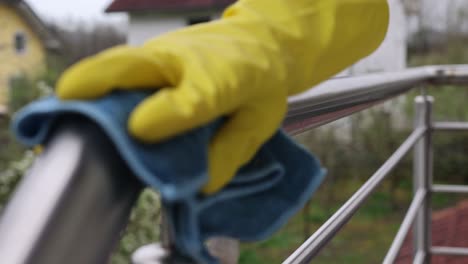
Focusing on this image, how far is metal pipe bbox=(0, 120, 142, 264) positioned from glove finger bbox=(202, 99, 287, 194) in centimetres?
6

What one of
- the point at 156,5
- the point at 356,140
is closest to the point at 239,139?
the point at 356,140

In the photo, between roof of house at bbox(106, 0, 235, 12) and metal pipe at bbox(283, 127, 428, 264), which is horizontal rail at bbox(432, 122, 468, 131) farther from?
roof of house at bbox(106, 0, 235, 12)

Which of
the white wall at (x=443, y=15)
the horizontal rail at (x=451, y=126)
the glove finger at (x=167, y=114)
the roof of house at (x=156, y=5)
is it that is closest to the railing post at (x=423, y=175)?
the horizontal rail at (x=451, y=126)

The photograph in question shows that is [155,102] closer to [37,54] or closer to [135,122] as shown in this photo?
[135,122]

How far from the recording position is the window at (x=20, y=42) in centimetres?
1138

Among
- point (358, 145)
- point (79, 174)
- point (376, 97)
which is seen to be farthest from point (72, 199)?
point (358, 145)

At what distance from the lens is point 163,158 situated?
11.4 inches

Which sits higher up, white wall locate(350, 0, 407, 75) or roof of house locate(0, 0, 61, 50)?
white wall locate(350, 0, 407, 75)

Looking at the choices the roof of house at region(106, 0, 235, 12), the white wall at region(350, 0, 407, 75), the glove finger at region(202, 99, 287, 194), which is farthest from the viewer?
the roof of house at region(106, 0, 235, 12)

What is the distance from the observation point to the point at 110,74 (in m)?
0.28

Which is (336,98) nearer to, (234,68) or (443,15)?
(234,68)

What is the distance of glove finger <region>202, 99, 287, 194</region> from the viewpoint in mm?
343

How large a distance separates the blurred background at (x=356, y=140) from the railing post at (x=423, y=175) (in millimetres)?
113

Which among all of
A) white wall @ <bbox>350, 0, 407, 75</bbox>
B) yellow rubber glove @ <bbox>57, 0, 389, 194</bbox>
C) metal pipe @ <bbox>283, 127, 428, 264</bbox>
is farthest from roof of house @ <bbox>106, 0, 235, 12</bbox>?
yellow rubber glove @ <bbox>57, 0, 389, 194</bbox>
